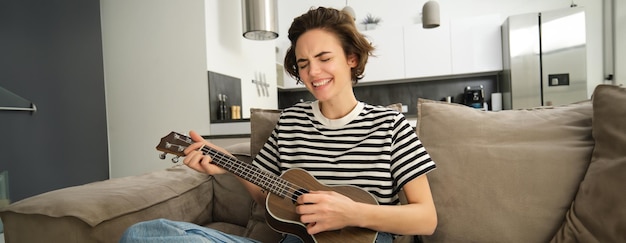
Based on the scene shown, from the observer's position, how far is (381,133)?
3.24 feet

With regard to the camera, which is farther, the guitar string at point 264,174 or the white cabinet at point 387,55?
the white cabinet at point 387,55

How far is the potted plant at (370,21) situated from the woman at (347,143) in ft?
11.8

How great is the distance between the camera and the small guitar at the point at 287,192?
897mm

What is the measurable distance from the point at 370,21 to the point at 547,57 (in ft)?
6.54

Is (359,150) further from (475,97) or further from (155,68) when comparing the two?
(475,97)

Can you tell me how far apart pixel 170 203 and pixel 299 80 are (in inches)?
23.9

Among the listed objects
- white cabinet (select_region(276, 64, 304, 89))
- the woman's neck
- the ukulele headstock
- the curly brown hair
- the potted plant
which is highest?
the potted plant

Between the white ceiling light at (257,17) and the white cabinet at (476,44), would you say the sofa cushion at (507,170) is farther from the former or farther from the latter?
the white cabinet at (476,44)

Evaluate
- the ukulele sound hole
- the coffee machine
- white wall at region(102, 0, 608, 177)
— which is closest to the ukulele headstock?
the ukulele sound hole

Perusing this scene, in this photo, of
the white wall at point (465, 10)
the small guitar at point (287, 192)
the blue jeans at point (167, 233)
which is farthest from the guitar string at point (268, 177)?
the white wall at point (465, 10)

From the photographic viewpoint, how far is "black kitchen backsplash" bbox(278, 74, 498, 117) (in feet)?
14.3

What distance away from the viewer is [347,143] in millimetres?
1021

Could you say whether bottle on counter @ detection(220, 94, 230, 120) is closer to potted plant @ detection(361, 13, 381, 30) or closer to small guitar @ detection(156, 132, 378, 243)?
small guitar @ detection(156, 132, 378, 243)

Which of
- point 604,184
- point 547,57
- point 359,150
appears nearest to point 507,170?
point 604,184
